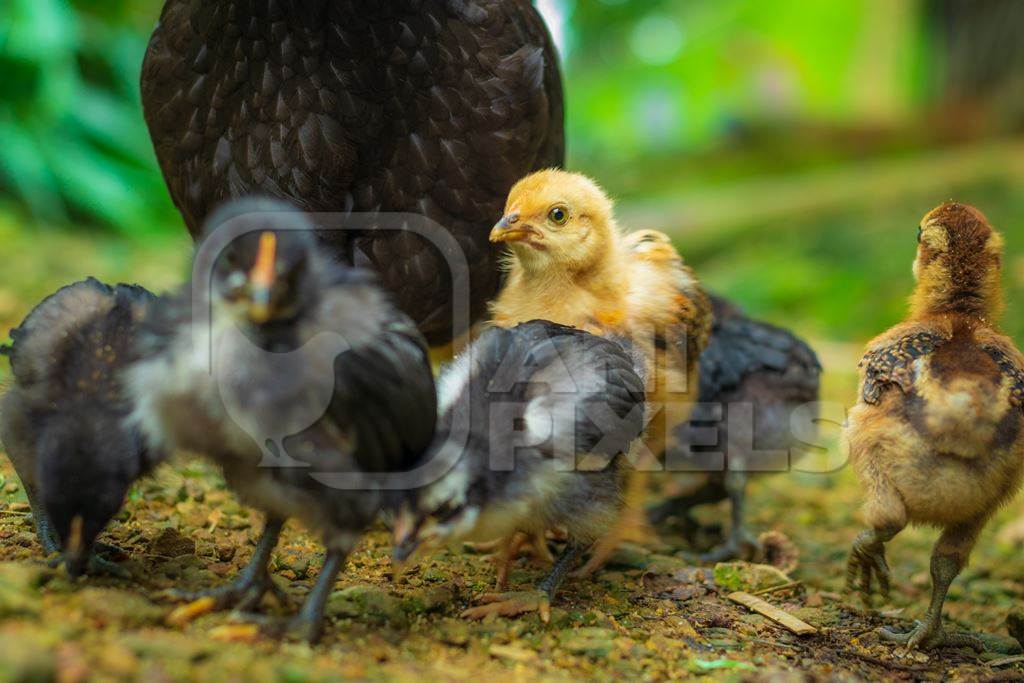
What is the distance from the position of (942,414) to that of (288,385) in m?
1.69

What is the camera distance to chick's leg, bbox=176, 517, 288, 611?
2.38 metres

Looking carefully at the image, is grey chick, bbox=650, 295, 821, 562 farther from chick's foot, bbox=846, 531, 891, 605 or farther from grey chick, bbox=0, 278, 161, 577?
grey chick, bbox=0, 278, 161, 577

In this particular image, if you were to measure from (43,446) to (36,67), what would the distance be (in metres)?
5.54

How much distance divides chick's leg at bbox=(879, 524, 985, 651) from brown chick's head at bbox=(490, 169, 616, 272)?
140 cm

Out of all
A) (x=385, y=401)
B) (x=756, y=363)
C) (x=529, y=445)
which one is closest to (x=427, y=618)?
(x=529, y=445)

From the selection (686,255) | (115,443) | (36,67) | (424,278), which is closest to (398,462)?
(115,443)

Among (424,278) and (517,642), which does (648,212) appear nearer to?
(424,278)

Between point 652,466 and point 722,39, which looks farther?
point 722,39

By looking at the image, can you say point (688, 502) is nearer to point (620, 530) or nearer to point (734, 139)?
point (620, 530)

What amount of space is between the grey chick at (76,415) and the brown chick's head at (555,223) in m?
1.14

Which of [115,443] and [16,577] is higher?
[115,443]

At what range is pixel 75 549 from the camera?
232cm

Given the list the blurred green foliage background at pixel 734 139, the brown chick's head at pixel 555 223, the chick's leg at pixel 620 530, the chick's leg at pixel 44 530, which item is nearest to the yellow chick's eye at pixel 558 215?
the brown chick's head at pixel 555 223

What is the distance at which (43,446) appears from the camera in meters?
2.36
